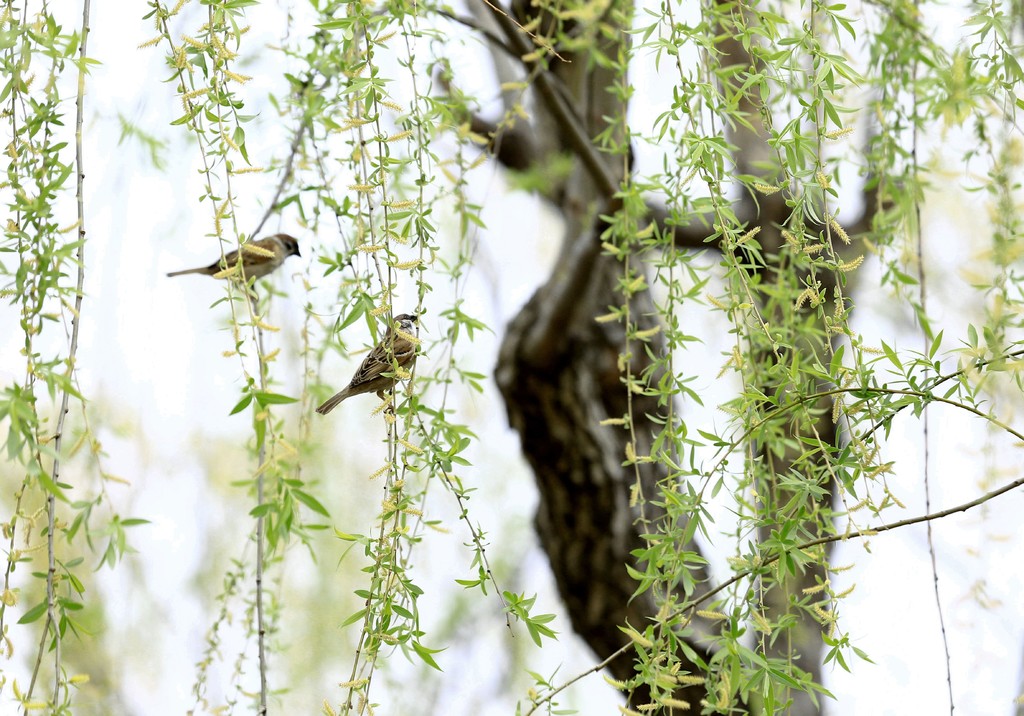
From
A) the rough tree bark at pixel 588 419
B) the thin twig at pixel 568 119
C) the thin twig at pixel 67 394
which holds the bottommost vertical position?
the thin twig at pixel 67 394

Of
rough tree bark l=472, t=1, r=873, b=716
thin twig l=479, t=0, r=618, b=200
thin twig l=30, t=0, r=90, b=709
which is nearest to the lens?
thin twig l=30, t=0, r=90, b=709

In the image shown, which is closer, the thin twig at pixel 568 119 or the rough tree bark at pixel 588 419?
the thin twig at pixel 568 119

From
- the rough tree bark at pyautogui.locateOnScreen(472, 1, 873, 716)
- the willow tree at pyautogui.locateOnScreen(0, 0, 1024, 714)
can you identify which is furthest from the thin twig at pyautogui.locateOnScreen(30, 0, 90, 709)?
the rough tree bark at pyautogui.locateOnScreen(472, 1, 873, 716)

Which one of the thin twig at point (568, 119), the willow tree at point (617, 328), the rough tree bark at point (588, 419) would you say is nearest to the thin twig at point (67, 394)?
the willow tree at point (617, 328)

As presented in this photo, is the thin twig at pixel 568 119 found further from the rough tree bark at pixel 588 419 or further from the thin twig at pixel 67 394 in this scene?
the thin twig at pixel 67 394

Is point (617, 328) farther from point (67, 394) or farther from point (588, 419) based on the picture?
point (67, 394)

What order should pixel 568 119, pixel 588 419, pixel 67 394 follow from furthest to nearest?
1. pixel 588 419
2. pixel 568 119
3. pixel 67 394

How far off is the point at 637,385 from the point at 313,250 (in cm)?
73

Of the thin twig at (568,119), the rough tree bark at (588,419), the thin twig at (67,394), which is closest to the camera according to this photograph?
the thin twig at (67,394)

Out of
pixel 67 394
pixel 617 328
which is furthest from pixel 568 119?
pixel 67 394

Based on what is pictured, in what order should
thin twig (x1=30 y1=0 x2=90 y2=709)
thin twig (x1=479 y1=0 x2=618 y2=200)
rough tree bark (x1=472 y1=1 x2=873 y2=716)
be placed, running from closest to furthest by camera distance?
thin twig (x1=30 y1=0 x2=90 y2=709)
thin twig (x1=479 y1=0 x2=618 y2=200)
rough tree bark (x1=472 y1=1 x2=873 y2=716)

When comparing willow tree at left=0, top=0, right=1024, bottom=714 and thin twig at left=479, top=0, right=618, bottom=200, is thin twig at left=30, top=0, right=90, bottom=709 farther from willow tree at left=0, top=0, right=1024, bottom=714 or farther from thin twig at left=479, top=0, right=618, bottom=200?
thin twig at left=479, top=0, right=618, bottom=200

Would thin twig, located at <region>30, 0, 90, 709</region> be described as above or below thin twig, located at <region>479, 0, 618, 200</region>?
below

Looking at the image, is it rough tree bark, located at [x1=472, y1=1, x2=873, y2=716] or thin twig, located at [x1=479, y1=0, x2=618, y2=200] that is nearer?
thin twig, located at [x1=479, y1=0, x2=618, y2=200]
